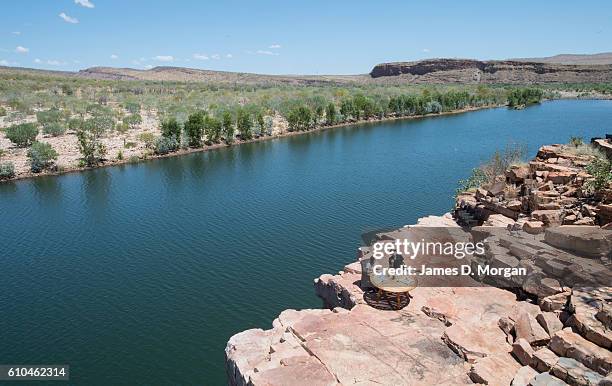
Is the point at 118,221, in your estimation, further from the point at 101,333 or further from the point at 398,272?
the point at 398,272

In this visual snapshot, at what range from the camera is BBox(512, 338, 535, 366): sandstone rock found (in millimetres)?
10062

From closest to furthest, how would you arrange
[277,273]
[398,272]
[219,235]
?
[398,272] < [277,273] < [219,235]

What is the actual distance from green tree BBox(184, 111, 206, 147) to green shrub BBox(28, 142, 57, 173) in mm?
15727

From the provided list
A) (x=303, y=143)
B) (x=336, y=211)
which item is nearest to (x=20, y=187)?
(x=336, y=211)

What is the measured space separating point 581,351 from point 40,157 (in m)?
49.2

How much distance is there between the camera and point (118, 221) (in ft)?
104

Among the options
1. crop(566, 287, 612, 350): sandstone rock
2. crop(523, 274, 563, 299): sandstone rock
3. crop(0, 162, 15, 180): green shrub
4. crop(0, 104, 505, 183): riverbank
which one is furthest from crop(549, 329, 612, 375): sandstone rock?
crop(0, 162, 15, 180): green shrub

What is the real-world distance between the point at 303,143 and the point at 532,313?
174ft

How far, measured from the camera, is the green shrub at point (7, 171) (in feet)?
144

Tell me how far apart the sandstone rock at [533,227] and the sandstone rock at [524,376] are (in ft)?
25.1

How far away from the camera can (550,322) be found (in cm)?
1100

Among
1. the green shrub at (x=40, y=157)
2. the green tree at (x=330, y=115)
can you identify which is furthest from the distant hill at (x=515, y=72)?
the green shrub at (x=40, y=157)

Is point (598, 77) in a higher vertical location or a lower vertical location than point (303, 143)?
higher

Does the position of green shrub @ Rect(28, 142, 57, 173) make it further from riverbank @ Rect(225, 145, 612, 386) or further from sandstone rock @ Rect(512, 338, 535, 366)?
sandstone rock @ Rect(512, 338, 535, 366)
